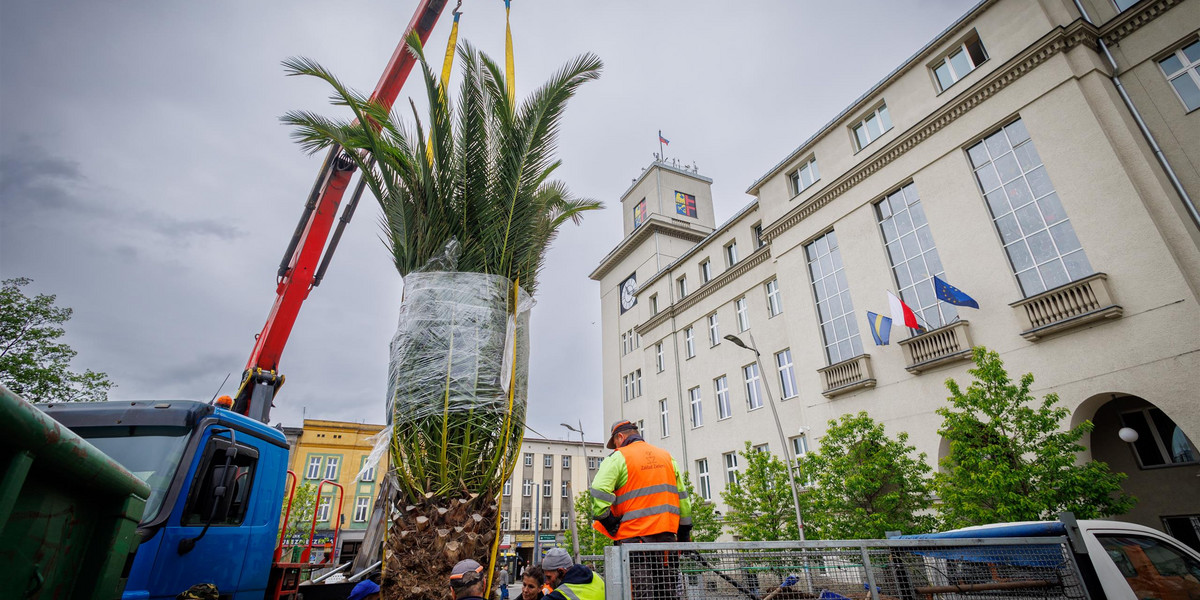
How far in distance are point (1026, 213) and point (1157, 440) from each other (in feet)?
21.1

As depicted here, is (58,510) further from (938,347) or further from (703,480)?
(703,480)

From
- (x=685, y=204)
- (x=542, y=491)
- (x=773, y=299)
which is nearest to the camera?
(x=773, y=299)

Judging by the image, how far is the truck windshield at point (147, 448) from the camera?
4516mm

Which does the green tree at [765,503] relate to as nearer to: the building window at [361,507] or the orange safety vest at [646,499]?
the orange safety vest at [646,499]

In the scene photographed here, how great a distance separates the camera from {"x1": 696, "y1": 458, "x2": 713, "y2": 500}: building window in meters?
25.5

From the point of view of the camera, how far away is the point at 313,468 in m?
47.1

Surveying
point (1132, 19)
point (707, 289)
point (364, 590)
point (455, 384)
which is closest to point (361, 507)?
point (707, 289)

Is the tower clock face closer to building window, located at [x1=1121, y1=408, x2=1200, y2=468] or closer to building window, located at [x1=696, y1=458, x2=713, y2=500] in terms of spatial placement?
building window, located at [x1=696, y1=458, x2=713, y2=500]

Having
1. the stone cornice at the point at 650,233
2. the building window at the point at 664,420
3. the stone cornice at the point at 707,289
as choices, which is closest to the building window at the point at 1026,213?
the stone cornice at the point at 707,289

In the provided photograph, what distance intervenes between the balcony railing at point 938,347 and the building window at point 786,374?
5.92m

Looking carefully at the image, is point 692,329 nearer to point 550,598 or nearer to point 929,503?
point 929,503

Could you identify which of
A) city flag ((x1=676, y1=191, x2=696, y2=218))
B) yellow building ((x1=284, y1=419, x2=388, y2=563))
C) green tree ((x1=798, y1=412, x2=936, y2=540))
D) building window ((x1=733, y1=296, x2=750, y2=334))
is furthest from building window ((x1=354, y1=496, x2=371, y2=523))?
green tree ((x1=798, y1=412, x2=936, y2=540))

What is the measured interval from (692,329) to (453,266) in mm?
23839

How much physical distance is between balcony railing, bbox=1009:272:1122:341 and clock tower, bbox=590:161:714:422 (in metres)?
19.1
